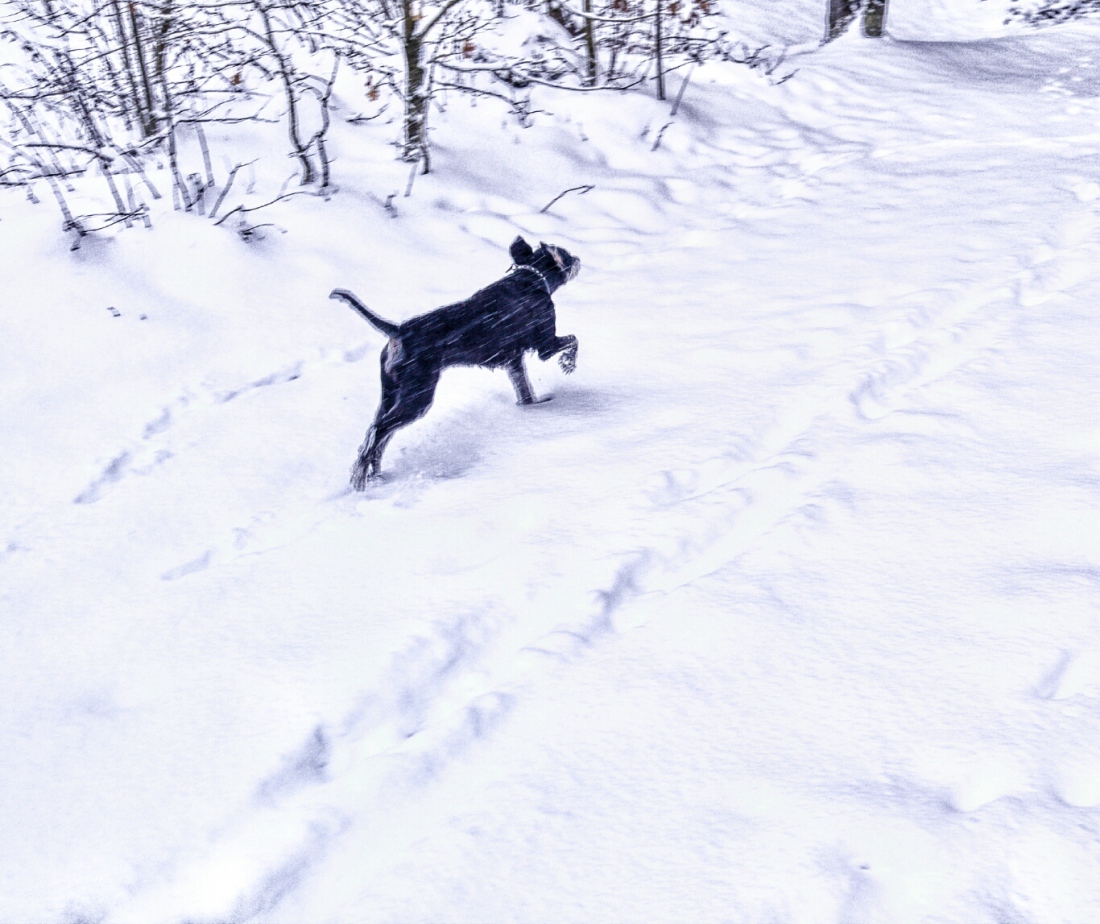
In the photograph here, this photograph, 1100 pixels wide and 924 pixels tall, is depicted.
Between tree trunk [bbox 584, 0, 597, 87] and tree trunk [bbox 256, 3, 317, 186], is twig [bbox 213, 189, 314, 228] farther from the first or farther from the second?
tree trunk [bbox 584, 0, 597, 87]

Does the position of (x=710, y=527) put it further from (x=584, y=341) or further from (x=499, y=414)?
(x=584, y=341)

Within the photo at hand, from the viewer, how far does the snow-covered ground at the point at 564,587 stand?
71.6 inches

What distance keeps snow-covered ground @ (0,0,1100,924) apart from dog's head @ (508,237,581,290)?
561 millimetres

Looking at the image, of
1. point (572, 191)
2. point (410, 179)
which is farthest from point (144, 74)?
point (572, 191)

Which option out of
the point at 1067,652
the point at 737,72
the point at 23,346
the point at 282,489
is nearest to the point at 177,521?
the point at 282,489

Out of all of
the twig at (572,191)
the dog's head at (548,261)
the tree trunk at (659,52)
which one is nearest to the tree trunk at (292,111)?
the twig at (572,191)

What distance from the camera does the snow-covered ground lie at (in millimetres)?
1818

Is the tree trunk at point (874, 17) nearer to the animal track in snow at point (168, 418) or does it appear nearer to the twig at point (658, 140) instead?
the twig at point (658, 140)

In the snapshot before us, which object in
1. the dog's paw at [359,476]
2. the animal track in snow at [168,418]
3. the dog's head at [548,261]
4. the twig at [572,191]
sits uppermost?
the dog's head at [548,261]

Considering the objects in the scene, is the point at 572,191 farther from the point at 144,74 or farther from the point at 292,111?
the point at 144,74

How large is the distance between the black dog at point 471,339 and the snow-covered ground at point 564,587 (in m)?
0.23

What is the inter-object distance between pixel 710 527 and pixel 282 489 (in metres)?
1.64

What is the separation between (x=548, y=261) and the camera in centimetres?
367

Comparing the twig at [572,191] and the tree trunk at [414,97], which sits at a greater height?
the tree trunk at [414,97]
